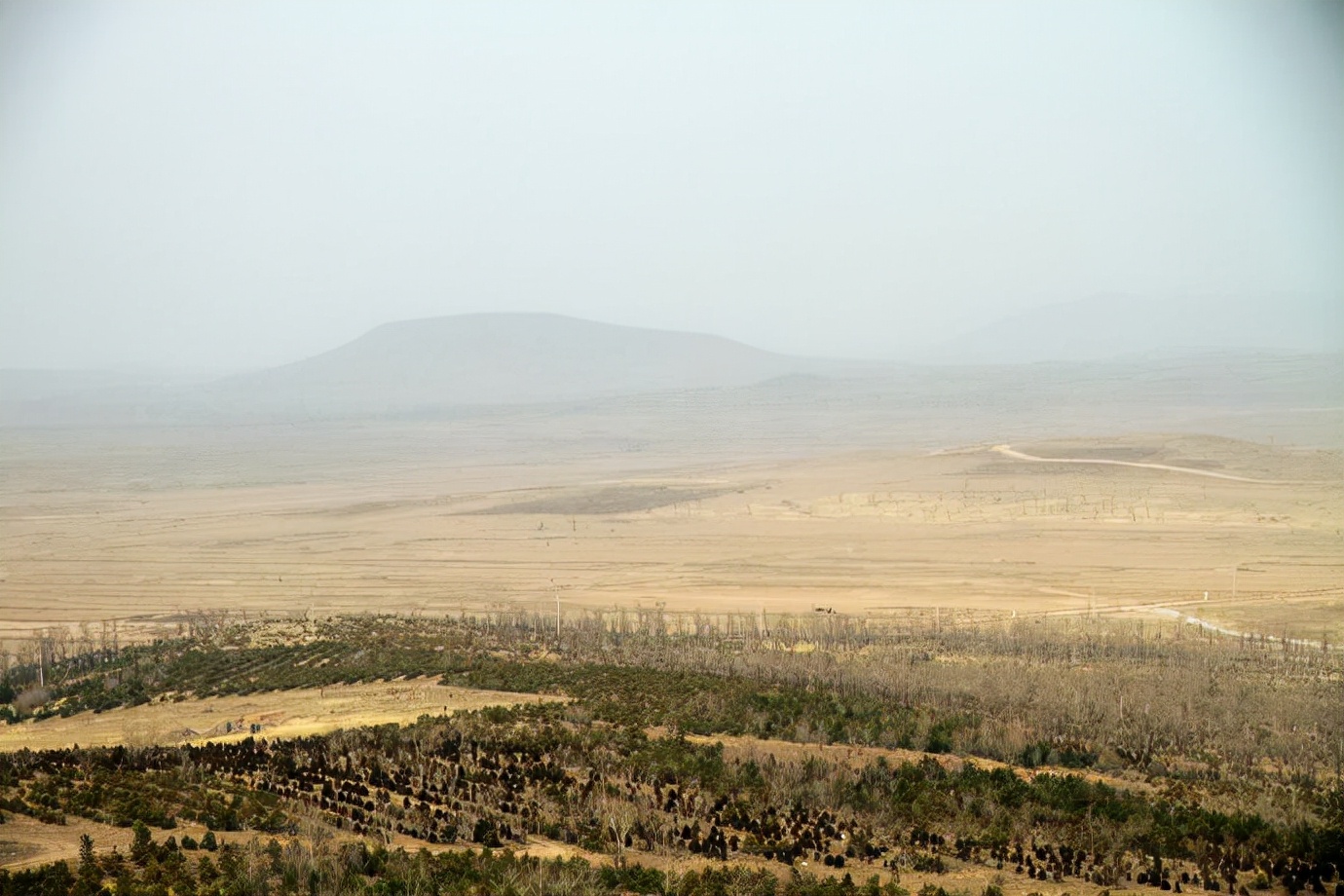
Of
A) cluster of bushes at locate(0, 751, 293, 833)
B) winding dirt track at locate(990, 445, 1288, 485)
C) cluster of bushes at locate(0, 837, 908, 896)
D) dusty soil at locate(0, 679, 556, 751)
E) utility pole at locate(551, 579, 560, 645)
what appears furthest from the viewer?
winding dirt track at locate(990, 445, 1288, 485)

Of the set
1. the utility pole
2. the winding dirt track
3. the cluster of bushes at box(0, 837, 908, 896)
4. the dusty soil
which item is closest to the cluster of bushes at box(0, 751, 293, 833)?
the cluster of bushes at box(0, 837, 908, 896)

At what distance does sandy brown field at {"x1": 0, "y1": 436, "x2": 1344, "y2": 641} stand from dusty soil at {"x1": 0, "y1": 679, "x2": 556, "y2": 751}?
42.6ft

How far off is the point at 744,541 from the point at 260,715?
28741 mm

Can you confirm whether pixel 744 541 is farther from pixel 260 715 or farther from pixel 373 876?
pixel 373 876

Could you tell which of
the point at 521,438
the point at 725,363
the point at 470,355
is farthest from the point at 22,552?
the point at 725,363

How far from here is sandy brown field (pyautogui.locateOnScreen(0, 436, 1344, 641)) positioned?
3394cm

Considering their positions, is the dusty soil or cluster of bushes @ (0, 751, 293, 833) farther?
the dusty soil

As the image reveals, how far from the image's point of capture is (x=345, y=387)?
163125 millimetres

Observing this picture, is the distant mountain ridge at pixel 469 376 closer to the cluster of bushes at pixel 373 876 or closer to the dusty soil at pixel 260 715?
the dusty soil at pixel 260 715

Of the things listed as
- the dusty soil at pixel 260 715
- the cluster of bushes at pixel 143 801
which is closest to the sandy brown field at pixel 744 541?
the dusty soil at pixel 260 715

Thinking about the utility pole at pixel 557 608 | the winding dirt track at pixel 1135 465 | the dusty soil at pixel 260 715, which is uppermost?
the winding dirt track at pixel 1135 465

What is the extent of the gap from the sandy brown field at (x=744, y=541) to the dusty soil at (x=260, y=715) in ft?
42.6

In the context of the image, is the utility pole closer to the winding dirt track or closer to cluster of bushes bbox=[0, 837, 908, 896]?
cluster of bushes bbox=[0, 837, 908, 896]

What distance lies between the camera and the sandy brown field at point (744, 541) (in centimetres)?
3394
